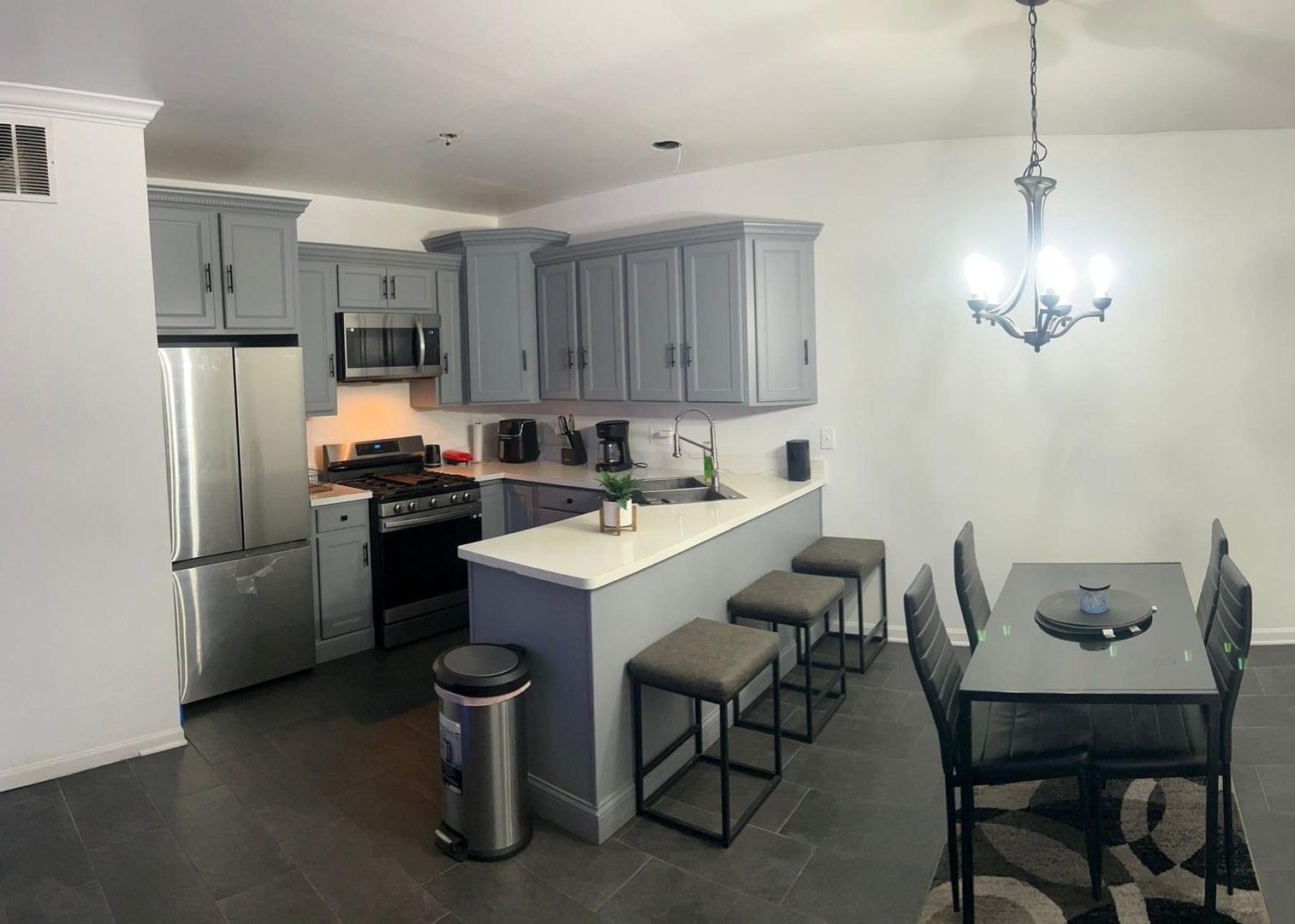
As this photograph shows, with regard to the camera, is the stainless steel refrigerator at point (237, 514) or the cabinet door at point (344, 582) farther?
the cabinet door at point (344, 582)

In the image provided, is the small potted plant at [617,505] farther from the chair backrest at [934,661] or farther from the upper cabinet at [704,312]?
the upper cabinet at [704,312]

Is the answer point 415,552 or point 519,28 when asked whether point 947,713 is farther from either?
point 415,552

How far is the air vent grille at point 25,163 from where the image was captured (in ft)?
10.0

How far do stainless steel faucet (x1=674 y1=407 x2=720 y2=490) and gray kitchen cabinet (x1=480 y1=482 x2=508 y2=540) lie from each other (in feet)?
3.59

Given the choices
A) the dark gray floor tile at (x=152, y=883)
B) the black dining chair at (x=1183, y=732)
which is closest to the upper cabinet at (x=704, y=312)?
the black dining chair at (x=1183, y=732)

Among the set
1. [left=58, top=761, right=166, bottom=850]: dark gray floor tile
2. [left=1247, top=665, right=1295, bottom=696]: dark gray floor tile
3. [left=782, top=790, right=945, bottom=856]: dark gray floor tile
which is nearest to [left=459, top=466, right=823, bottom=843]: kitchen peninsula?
[left=782, top=790, right=945, bottom=856]: dark gray floor tile

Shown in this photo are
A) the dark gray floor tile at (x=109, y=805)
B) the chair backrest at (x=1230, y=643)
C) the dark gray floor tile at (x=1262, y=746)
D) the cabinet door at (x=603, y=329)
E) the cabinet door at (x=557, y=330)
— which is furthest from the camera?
the cabinet door at (x=557, y=330)

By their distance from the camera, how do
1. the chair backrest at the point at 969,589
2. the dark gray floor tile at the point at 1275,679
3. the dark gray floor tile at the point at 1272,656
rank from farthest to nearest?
the dark gray floor tile at the point at 1272,656 → the dark gray floor tile at the point at 1275,679 → the chair backrest at the point at 969,589

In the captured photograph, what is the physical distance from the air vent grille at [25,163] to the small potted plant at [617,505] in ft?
7.65

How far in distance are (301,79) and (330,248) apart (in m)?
1.69

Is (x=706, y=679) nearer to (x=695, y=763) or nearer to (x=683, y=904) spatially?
(x=683, y=904)

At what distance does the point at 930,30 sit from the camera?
276 cm

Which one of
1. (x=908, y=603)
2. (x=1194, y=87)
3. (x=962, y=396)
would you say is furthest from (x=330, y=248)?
(x=1194, y=87)

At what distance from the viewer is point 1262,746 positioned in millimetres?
3188
